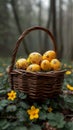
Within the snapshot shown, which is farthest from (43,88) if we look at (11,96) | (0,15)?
(0,15)

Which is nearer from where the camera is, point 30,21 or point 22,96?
point 22,96

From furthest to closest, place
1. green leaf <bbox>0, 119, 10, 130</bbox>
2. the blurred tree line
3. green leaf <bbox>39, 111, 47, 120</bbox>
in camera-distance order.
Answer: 1. the blurred tree line
2. green leaf <bbox>39, 111, 47, 120</bbox>
3. green leaf <bbox>0, 119, 10, 130</bbox>

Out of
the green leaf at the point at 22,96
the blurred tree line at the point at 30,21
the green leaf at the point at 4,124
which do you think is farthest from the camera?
the blurred tree line at the point at 30,21

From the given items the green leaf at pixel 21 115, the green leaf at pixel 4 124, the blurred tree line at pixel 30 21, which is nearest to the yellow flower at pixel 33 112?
the green leaf at pixel 21 115

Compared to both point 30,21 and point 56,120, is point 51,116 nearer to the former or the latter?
point 56,120

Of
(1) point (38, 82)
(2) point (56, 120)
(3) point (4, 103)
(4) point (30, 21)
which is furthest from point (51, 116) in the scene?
(4) point (30, 21)

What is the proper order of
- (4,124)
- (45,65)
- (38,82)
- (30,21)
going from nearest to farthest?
1. (4,124)
2. (38,82)
3. (45,65)
4. (30,21)

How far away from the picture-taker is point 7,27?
17.8m

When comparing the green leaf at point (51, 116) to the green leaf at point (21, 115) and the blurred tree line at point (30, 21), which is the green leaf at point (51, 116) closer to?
the green leaf at point (21, 115)

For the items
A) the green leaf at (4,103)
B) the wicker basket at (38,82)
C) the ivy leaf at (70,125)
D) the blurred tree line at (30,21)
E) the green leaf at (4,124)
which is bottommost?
the ivy leaf at (70,125)

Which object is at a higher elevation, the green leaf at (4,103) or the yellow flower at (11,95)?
the yellow flower at (11,95)

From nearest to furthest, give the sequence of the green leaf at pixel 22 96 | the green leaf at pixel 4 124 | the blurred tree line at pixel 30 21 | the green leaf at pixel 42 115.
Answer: the green leaf at pixel 4 124, the green leaf at pixel 42 115, the green leaf at pixel 22 96, the blurred tree line at pixel 30 21

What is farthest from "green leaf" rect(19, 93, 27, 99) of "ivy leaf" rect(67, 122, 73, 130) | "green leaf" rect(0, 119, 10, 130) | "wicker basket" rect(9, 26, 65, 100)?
"ivy leaf" rect(67, 122, 73, 130)

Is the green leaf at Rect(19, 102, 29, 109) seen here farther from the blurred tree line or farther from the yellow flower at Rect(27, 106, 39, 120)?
the blurred tree line
